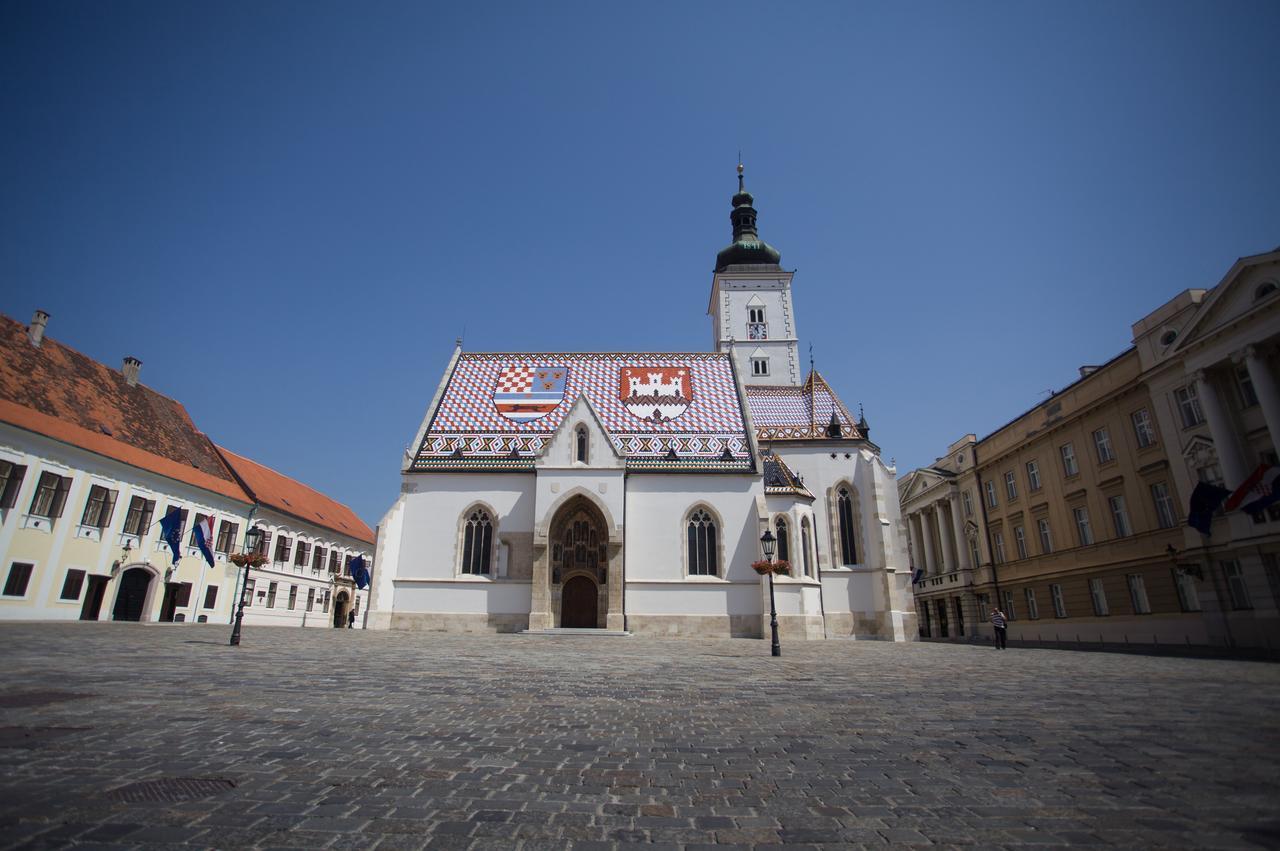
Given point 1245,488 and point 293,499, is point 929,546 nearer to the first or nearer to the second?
point 1245,488

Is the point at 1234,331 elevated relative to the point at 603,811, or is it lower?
elevated

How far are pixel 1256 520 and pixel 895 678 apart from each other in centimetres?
1867

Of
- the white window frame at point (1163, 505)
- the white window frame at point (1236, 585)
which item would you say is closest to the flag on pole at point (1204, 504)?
the white window frame at point (1236, 585)

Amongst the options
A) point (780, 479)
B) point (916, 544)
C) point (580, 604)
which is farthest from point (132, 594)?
point (916, 544)

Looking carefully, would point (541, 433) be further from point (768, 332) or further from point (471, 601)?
point (768, 332)

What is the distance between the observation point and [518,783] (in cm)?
459

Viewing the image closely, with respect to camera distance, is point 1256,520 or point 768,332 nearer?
point 1256,520

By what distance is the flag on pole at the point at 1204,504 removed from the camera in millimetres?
22188

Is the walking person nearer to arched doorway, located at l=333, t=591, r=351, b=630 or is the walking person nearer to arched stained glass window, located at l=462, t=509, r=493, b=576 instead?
arched stained glass window, located at l=462, t=509, r=493, b=576

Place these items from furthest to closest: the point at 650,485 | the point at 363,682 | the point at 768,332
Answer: the point at 768,332
the point at 650,485
the point at 363,682

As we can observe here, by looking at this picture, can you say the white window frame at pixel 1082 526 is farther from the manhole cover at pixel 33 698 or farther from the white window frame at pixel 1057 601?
the manhole cover at pixel 33 698

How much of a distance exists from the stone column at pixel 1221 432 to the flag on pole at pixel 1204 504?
1.50 ft

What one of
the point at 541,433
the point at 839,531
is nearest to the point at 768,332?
the point at 839,531

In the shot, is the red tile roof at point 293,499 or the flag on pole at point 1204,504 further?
the red tile roof at point 293,499
